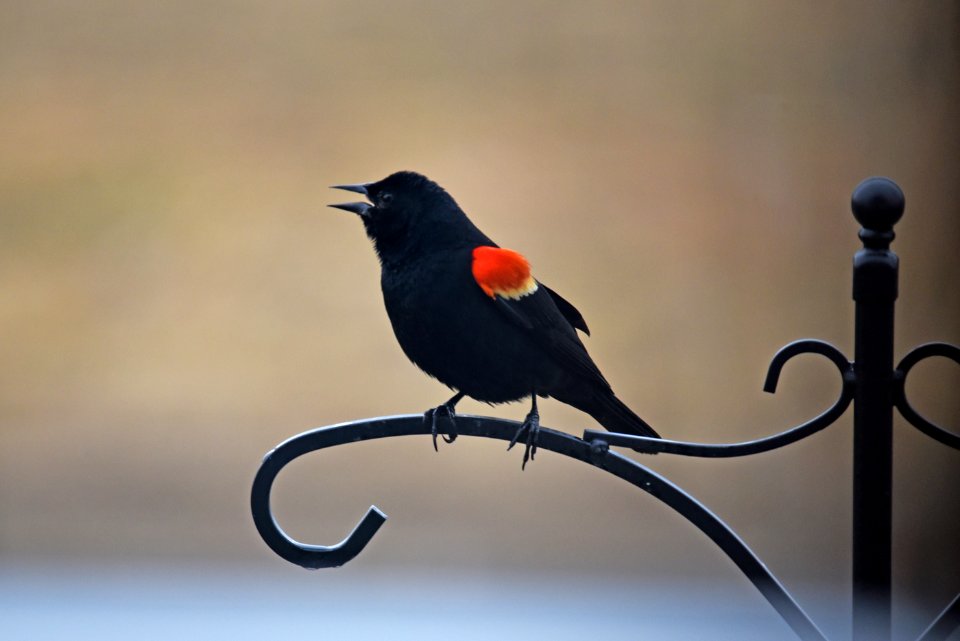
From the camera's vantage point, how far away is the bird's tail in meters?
1.60

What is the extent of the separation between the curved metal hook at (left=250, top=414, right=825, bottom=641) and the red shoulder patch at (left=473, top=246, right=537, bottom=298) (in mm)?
281

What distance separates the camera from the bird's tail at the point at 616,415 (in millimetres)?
1601

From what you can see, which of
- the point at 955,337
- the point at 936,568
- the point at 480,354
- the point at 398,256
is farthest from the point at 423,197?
the point at 936,568

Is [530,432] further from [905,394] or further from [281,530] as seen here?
[905,394]

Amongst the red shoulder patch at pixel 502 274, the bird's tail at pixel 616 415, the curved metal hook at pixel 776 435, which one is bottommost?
the curved metal hook at pixel 776 435

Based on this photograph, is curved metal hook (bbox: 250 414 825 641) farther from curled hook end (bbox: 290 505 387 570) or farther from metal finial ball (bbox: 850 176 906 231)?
metal finial ball (bbox: 850 176 906 231)

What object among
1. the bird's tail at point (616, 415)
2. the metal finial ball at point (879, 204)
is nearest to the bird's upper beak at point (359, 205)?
the bird's tail at point (616, 415)

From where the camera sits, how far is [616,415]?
162 centimetres

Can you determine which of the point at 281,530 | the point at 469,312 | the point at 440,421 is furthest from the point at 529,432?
the point at 281,530

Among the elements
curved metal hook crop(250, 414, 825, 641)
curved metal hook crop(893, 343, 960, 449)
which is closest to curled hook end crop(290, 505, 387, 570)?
curved metal hook crop(250, 414, 825, 641)

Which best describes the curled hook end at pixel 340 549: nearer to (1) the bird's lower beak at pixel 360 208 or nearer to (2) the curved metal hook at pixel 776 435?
(2) the curved metal hook at pixel 776 435

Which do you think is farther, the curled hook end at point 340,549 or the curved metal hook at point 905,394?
the curled hook end at point 340,549

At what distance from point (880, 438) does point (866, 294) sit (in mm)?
136

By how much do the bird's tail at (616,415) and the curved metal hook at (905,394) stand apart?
0.58 meters
